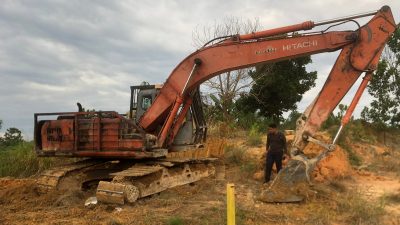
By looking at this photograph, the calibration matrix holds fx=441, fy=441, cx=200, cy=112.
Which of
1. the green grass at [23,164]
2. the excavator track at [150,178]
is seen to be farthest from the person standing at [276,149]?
the green grass at [23,164]

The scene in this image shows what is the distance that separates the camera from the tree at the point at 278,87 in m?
25.7

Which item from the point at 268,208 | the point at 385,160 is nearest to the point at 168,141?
the point at 268,208

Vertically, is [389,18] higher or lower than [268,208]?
higher

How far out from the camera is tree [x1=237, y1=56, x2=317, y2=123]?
84.4ft

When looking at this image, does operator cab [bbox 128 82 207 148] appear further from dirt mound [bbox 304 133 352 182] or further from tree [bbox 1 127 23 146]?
tree [bbox 1 127 23 146]

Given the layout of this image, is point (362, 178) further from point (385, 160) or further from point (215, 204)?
point (215, 204)

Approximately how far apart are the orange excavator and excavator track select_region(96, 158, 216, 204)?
0.02 m

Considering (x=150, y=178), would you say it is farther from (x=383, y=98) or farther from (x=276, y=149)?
(x=383, y=98)

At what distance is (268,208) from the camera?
867 centimetres

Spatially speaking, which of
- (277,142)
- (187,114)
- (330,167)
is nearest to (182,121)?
(187,114)

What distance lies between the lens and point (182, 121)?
11078 millimetres

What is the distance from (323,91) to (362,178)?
14.9 ft

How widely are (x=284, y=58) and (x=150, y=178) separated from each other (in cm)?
408

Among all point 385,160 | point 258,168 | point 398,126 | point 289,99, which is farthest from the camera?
point 289,99
